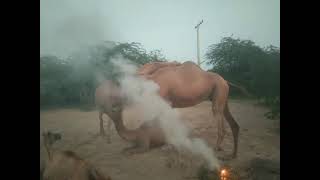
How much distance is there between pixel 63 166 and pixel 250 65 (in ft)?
6.25

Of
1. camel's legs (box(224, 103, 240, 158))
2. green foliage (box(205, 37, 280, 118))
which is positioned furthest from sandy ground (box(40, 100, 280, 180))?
green foliage (box(205, 37, 280, 118))

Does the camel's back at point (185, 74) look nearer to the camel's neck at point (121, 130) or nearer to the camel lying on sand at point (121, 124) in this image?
the camel lying on sand at point (121, 124)

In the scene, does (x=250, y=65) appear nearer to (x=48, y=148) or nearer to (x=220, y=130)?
(x=220, y=130)

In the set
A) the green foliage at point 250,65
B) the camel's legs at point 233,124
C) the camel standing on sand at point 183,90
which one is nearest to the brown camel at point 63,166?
the camel standing on sand at point 183,90

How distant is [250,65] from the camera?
4.09m

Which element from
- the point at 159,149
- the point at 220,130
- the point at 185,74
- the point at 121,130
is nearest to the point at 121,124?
the point at 121,130

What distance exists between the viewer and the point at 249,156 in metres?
3.95

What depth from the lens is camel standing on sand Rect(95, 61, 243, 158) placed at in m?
3.99

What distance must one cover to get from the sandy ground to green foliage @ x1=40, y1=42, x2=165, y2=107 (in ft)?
0.40

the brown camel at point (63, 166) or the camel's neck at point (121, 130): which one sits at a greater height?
the camel's neck at point (121, 130)

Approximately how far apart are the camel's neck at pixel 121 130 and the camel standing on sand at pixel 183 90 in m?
0.02

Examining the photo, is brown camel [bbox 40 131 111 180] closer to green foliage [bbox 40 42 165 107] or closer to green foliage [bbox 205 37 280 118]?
green foliage [bbox 40 42 165 107]

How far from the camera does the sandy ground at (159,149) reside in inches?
152
